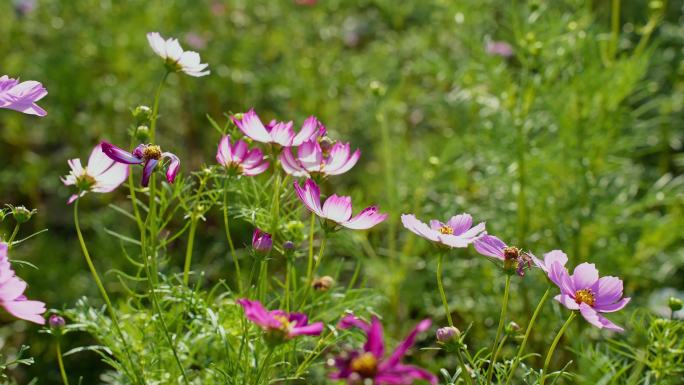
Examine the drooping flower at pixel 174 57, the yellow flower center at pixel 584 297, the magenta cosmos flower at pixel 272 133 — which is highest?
the drooping flower at pixel 174 57

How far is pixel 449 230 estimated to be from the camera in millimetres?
794

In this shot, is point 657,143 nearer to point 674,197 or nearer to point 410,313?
point 674,197

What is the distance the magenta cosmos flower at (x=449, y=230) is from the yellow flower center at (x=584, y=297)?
0.39ft

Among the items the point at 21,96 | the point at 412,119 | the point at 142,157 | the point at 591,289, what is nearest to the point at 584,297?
the point at 591,289

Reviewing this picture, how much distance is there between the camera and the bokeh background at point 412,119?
5.26ft

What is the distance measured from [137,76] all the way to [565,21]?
4.51 feet

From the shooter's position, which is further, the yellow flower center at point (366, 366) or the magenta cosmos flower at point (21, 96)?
the magenta cosmos flower at point (21, 96)

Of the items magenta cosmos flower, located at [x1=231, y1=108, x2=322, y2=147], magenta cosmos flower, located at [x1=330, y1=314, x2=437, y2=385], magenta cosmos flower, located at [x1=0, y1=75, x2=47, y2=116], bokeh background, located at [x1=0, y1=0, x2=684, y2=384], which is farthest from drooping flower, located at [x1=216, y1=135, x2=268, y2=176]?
bokeh background, located at [x1=0, y1=0, x2=684, y2=384]

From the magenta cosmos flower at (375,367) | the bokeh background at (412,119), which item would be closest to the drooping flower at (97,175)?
the magenta cosmos flower at (375,367)

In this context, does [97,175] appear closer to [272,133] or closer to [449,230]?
[272,133]

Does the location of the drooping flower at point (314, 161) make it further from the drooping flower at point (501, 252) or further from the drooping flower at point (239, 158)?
the drooping flower at point (501, 252)

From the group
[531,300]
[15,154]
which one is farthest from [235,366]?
[15,154]

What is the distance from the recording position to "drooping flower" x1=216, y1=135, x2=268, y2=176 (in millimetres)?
870

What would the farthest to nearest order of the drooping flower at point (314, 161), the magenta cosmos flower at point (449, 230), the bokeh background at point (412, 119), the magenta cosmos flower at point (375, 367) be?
the bokeh background at point (412, 119) → the drooping flower at point (314, 161) → the magenta cosmos flower at point (449, 230) → the magenta cosmos flower at point (375, 367)
